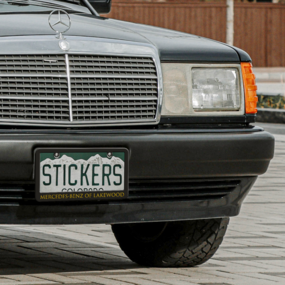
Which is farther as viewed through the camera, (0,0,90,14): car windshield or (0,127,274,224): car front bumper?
(0,0,90,14): car windshield

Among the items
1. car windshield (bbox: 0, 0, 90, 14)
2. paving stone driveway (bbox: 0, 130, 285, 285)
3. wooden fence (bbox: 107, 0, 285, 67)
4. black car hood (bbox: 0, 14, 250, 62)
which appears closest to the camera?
black car hood (bbox: 0, 14, 250, 62)

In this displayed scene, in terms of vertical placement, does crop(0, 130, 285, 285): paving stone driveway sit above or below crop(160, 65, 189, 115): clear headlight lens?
below

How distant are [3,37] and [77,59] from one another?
1.15 feet

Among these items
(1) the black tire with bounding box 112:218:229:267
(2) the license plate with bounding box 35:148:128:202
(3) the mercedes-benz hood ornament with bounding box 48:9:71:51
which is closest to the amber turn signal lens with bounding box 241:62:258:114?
(1) the black tire with bounding box 112:218:229:267

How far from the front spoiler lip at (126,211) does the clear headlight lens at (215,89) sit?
1.29ft

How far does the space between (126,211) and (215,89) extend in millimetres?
787

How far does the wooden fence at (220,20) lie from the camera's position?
99.7 ft

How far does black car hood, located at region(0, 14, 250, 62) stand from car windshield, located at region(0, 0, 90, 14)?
24cm

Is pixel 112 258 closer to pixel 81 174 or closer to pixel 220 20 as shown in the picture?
pixel 81 174

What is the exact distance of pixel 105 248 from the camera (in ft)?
16.8

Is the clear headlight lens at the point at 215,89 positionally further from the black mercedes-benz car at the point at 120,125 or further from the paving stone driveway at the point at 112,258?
the paving stone driveway at the point at 112,258

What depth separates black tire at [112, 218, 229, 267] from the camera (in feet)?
14.7

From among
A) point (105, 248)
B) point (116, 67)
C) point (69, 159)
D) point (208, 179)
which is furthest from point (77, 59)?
point (105, 248)

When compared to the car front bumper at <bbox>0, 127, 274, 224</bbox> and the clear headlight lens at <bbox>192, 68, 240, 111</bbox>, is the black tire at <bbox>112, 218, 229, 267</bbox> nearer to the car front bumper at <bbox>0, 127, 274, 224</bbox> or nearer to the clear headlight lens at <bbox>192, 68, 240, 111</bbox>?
the car front bumper at <bbox>0, 127, 274, 224</bbox>
